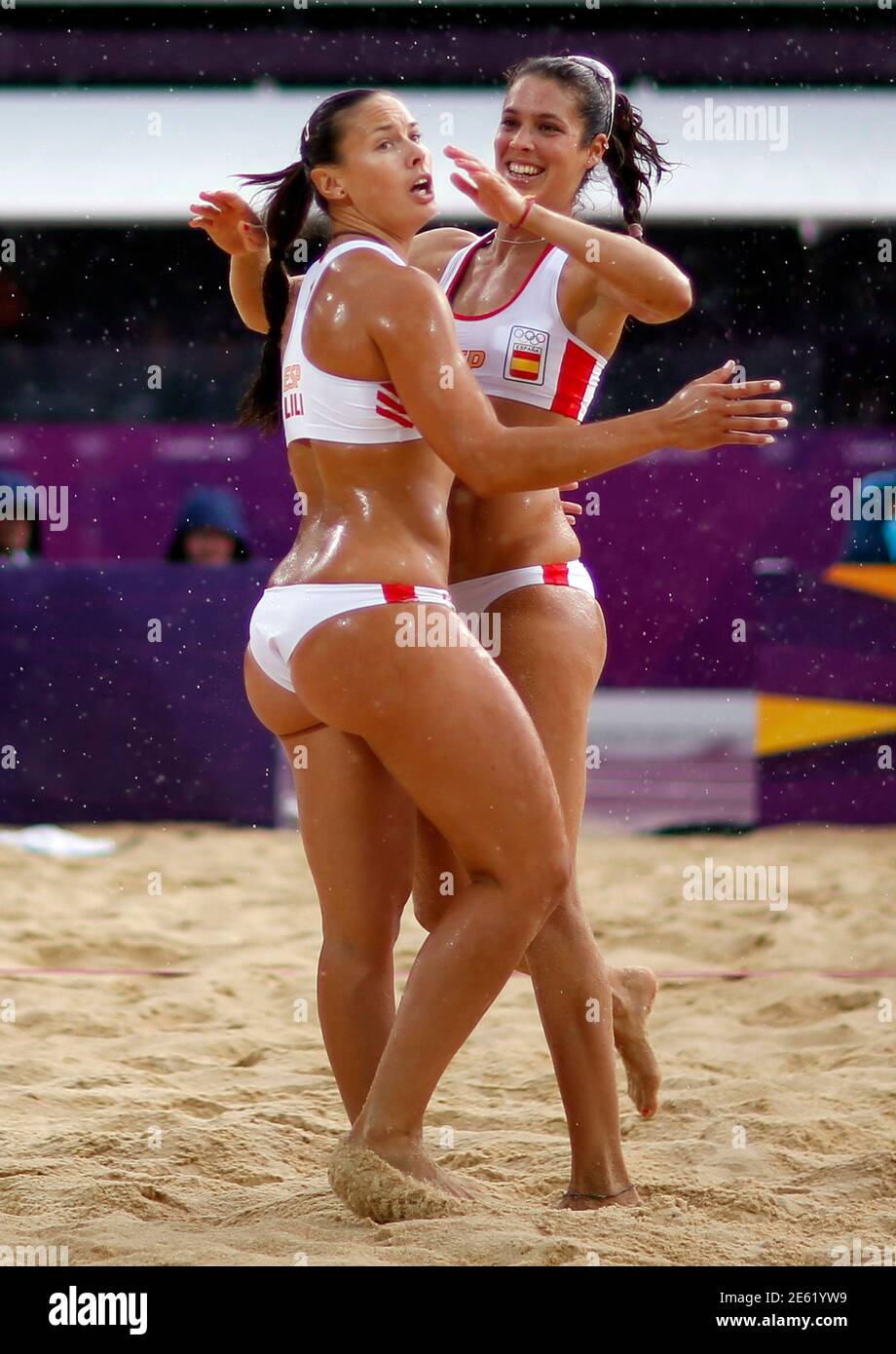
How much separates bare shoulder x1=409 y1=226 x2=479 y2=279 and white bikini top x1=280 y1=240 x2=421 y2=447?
1.79ft

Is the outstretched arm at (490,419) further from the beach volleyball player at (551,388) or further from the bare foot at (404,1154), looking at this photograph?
the bare foot at (404,1154)

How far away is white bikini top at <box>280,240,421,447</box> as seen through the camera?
7.79ft

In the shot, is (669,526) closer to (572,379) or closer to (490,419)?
(572,379)

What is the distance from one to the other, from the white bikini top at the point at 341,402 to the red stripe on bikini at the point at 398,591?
0.23 metres

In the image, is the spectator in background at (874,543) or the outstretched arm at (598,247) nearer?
the outstretched arm at (598,247)

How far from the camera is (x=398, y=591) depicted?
2344 millimetres

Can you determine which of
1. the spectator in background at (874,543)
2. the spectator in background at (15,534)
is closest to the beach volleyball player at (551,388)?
the spectator in background at (874,543)

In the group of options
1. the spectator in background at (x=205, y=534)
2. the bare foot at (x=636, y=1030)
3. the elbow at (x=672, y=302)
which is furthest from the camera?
the spectator in background at (x=205, y=534)

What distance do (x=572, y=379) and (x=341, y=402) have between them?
0.50m

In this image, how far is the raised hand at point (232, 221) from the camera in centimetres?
277

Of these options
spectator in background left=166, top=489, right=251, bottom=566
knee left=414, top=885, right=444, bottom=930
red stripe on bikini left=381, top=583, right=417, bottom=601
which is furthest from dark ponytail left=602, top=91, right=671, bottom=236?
spectator in background left=166, top=489, right=251, bottom=566

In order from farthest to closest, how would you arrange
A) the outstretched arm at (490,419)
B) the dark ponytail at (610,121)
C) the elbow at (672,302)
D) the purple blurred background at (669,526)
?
the purple blurred background at (669,526), the dark ponytail at (610,121), the elbow at (672,302), the outstretched arm at (490,419)

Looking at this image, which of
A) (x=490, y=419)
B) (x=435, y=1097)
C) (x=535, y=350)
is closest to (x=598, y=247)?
(x=535, y=350)
